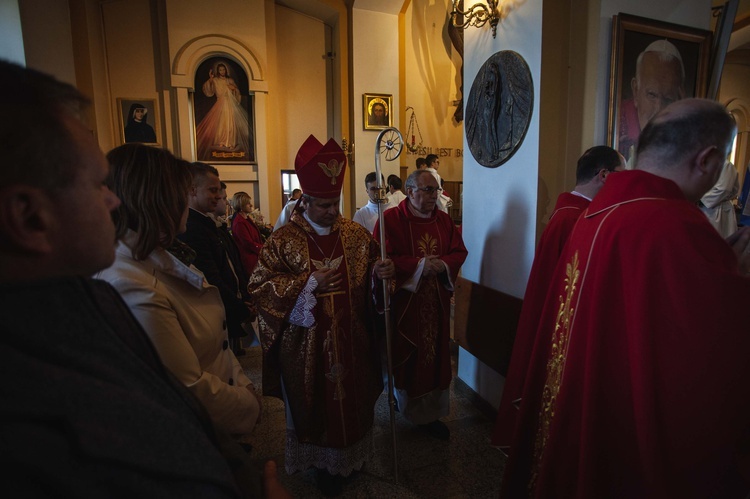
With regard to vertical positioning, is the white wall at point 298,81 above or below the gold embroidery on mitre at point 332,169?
above

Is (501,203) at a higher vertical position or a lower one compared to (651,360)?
higher

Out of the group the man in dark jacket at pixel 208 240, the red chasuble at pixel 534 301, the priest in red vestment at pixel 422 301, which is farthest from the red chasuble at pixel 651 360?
the man in dark jacket at pixel 208 240

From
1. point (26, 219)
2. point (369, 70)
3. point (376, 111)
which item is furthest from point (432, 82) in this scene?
point (26, 219)

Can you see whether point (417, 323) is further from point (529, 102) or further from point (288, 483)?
point (529, 102)

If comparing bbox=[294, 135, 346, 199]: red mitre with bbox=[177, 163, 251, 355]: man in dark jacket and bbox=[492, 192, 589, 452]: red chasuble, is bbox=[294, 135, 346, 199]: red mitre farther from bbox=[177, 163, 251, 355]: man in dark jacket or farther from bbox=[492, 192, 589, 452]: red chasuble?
bbox=[492, 192, 589, 452]: red chasuble

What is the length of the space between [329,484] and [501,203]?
2225 mm

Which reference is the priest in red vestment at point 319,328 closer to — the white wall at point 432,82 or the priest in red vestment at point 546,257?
the priest in red vestment at point 546,257

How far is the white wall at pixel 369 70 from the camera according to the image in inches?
346

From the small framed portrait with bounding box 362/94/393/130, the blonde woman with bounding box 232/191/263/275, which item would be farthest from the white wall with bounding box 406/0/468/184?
the blonde woman with bounding box 232/191/263/275

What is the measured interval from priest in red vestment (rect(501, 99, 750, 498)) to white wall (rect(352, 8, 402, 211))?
7419mm

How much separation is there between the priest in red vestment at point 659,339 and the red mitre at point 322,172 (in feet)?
4.49

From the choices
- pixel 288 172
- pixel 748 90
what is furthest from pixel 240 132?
pixel 748 90

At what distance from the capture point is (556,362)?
64.6 inches

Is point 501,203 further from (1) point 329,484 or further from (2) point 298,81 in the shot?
(2) point 298,81
